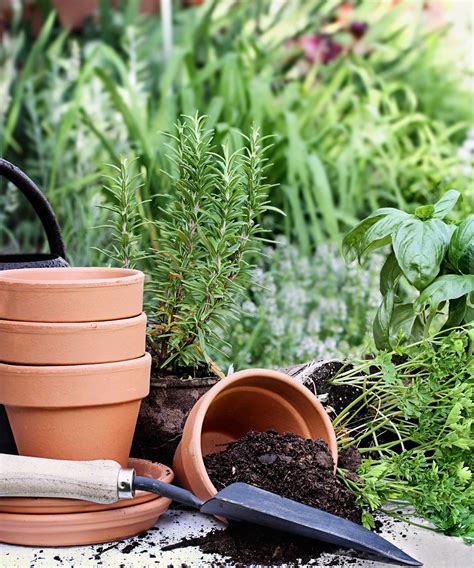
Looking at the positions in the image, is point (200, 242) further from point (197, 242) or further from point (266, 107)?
point (266, 107)

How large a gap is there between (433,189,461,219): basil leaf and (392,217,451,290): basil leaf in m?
0.09

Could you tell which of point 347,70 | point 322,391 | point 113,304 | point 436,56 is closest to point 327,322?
point 322,391

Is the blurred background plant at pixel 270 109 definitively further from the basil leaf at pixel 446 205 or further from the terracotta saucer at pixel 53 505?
the terracotta saucer at pixel 53 505

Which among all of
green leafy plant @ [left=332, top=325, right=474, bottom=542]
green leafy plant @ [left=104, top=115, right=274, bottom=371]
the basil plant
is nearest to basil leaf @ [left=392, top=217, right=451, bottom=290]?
the basil plant

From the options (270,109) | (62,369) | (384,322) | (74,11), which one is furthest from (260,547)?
(74,11)

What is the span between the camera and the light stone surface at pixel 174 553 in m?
1.19

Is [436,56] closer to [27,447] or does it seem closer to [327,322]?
[327,322]

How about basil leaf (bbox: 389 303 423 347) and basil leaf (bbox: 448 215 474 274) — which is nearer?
basil leaf (bbox: 448 215 474 274)

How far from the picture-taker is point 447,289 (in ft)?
4.60

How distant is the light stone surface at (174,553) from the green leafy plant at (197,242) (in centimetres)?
32

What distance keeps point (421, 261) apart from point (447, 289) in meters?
0.07

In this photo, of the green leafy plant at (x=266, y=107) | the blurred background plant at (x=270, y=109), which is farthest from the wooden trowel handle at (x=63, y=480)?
the green leafy plant at (x=266, y=107)

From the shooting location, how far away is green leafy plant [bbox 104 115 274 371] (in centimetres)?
143

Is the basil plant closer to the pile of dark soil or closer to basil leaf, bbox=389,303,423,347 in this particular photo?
basil leaf, bbox=389,303,423,347
